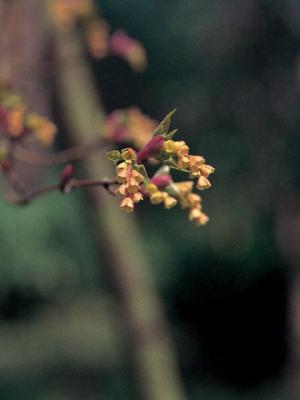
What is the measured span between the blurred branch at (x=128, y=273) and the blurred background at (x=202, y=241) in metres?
1.07

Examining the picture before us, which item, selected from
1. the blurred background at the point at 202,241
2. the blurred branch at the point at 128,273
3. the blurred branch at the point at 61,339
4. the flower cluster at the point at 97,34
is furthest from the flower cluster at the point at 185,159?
the blurred branch at the point at 61,339

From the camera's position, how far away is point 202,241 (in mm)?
5926

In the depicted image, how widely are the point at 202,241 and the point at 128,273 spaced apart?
140 inches

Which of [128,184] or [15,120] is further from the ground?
[15,120]

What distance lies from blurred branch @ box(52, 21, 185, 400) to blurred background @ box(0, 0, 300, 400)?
3.52ft

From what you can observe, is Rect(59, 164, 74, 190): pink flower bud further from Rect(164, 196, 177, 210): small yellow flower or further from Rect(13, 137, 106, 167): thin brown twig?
Rect(13, 137, 106, 167): thin brown twig

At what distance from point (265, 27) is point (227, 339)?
314 cm

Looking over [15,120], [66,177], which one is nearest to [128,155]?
[66,177]

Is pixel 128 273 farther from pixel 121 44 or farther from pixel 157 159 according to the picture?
pixel 157 159

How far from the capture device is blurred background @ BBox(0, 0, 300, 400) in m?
3.70

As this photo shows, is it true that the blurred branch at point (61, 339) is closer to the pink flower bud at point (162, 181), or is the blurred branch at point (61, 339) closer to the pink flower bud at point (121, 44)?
the pink flower bud at point (121, 44)

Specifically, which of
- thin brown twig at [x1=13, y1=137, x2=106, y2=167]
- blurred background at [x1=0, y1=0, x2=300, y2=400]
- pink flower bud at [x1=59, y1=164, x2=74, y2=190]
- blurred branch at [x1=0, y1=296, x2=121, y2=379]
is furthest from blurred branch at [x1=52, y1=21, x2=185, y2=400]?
blurred branch at [x1=0, y1=296, x2=121, y2=379]

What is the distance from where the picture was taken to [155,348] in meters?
2.36

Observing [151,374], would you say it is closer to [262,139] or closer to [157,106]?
[262,139]
